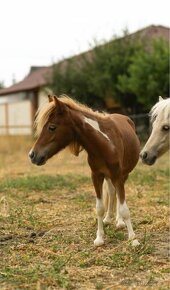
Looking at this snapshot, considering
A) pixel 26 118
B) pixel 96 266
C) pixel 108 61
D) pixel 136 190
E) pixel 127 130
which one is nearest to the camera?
pixel 96 266

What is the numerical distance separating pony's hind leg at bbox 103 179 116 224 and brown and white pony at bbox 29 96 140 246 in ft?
1.96

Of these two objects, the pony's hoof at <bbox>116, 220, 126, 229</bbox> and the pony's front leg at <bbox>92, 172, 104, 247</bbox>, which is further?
the pony's hoof at <bbox>116, 220, 126, 229</bbox>

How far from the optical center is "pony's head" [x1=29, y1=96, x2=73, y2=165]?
5.11 metres

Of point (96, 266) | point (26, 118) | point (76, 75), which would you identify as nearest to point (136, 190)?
point (96, 266)

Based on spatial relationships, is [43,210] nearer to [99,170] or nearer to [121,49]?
[99,170]

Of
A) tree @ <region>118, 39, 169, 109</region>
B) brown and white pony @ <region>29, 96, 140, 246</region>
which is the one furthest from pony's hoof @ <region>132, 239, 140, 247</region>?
tree @ <region>118, 39, 169, 109</region>

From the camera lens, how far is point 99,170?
17.7 feet

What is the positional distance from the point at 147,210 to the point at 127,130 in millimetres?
1668

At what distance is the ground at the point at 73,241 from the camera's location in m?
4.11

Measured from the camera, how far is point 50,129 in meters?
5.12

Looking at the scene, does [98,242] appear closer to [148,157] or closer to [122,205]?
[122,205]

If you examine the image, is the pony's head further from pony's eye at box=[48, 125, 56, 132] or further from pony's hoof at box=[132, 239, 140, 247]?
pony's hoof at box=[132, 239, 140, 247]

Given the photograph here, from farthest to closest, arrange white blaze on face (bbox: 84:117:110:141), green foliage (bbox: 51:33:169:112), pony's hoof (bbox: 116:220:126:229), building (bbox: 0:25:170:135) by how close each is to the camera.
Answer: building (bbox: 0:25:170:135) < green foliage (bbox: 51:33:169:112) < pony's hoof (bbox: 116:220:126:229) < white blaze on face (bbox: 84:117:110:141)

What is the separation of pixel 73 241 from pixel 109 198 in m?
0.94
